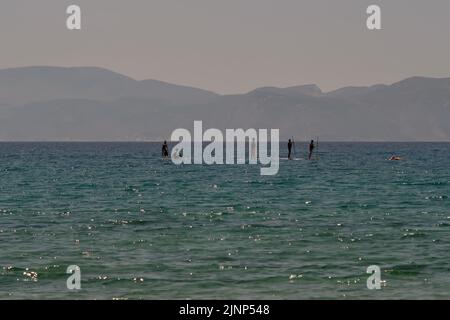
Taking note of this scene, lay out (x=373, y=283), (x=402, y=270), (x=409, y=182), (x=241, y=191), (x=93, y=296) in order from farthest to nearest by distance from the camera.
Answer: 1. (x=409, y=182)
2. (x=241, y=191)
3. (x=402, y=270)
4. (x=373, y=283)
5. (x=93, y=296)

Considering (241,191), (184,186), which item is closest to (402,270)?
(241,191)

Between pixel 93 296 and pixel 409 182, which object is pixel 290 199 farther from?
pixel 93 296

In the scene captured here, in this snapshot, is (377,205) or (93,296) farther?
(377,205)

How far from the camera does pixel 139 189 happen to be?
2643 inches

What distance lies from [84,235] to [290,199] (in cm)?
2309

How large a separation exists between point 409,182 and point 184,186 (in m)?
21.8

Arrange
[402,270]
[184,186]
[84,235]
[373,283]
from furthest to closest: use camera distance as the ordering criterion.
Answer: [184,186]
[84,235]
[402,270]
[373,283]

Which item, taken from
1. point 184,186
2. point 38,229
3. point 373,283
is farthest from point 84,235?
point 184,186

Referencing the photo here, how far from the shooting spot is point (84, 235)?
34.1 meters

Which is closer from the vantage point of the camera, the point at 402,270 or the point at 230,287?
the point at 230,287
